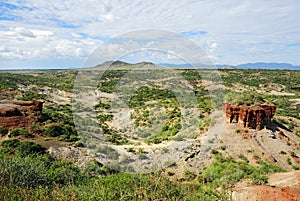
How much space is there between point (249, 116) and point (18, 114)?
15.6m

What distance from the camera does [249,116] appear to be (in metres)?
19.8

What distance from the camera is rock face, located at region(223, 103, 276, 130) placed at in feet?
65.1

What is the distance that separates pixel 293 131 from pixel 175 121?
9.84 metres

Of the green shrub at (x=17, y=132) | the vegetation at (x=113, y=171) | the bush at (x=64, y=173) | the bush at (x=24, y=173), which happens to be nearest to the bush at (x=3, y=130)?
the vegetation at (x=113, y=171)

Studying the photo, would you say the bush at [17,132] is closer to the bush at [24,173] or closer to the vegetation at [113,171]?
the vegetation at [113,171]

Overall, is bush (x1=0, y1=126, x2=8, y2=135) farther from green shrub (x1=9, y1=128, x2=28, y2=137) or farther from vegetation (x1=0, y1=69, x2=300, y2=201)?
green shrub (x1=9, y1=128, x2=28, y2=137)

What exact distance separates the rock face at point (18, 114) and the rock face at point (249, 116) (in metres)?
13.5

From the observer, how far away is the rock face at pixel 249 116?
1984cm

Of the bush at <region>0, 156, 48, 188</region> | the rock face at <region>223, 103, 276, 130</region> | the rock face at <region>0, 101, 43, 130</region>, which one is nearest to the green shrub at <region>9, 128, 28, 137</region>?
the rock face at <region>0, 101, 43, 130</region>

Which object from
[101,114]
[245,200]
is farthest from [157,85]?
[245,200]

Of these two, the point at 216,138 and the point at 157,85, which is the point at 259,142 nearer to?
the point at 216,138

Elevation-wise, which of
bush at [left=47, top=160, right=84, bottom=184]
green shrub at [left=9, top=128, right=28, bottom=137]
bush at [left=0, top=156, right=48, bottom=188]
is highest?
bush at [left=0, top=156, right=48, bottom=188]

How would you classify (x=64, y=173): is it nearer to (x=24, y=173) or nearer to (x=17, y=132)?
(x=24, y=173)

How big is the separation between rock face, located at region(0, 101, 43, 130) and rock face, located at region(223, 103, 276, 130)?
532 inches
